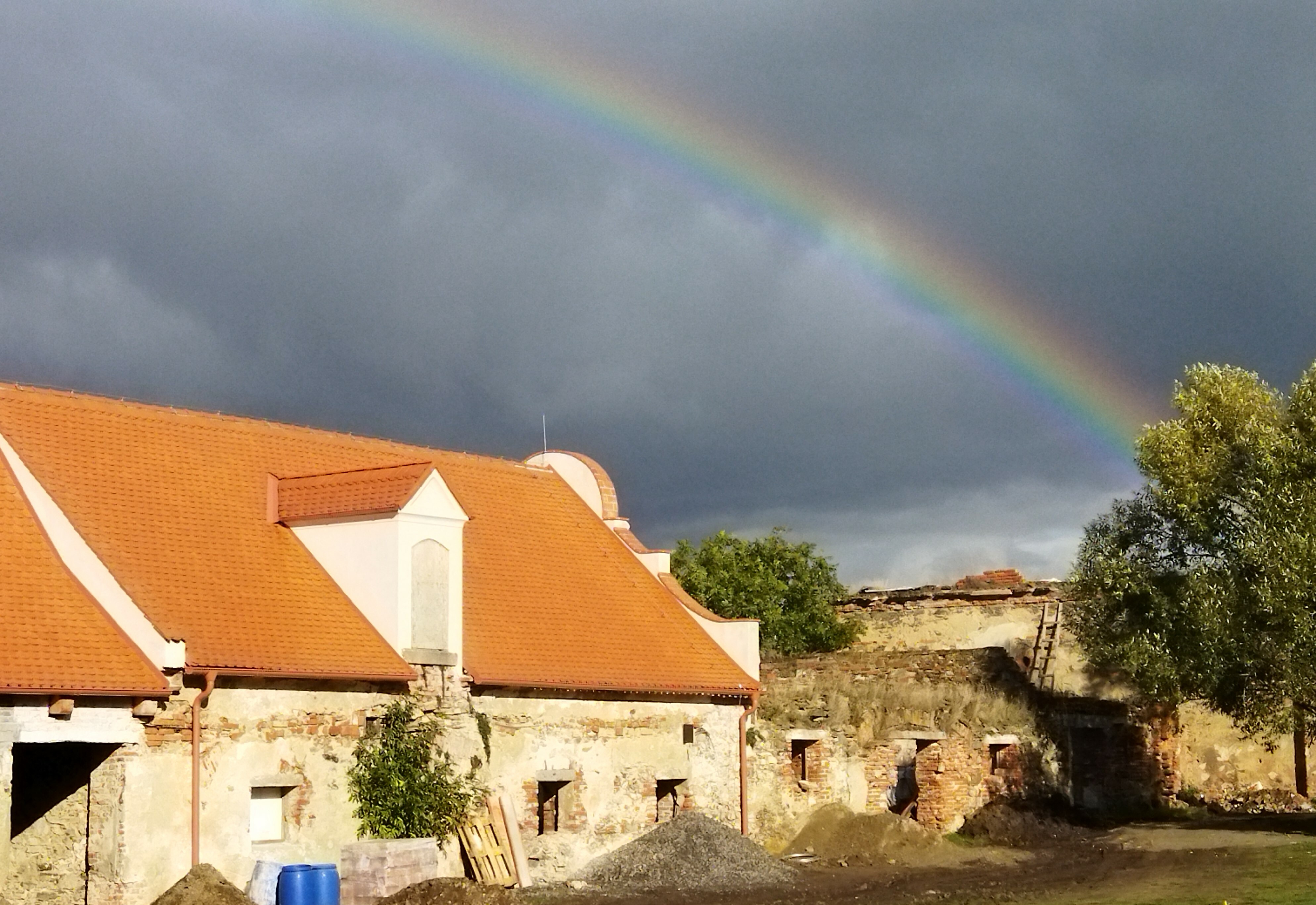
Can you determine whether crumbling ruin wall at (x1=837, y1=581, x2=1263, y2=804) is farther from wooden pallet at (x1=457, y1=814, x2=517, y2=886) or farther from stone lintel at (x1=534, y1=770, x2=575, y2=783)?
wooden pallet at (x1=457, y1=814, x2=517, y2=886)

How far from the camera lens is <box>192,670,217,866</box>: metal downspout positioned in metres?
20.0

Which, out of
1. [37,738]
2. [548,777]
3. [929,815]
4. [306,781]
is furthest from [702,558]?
[37,738]

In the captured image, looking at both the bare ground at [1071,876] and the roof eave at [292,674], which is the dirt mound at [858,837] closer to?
the bare ground at [1071,876]

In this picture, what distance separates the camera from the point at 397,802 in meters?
22.4

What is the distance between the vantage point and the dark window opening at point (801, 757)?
3122 cm

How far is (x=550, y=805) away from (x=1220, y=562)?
15193 mm

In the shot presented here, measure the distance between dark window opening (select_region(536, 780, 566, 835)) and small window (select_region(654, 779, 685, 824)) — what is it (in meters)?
2.65

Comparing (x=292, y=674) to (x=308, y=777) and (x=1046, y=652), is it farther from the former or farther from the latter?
(x=1046, y=652)

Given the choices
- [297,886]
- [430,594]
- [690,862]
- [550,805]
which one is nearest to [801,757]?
[690,862]

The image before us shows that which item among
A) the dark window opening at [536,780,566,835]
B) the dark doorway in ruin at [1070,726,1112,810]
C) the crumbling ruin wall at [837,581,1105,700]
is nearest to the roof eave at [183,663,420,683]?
the dark window opening at [536,780,566,835]

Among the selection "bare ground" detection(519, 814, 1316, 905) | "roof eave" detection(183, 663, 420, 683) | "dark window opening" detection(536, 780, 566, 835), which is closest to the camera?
"roof eave" detection(183, 663, 420, 683)

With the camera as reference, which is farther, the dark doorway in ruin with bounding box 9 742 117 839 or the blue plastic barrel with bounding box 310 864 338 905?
the blue plastic barrel with bounding box 310 864 338 905

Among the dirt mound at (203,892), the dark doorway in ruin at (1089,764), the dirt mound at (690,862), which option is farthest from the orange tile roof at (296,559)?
the dark doorway in ruin at (1089,764)

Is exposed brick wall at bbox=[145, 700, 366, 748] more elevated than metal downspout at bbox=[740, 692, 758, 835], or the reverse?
exposed brick wall at bbox=[145, 700, 366, 748]
